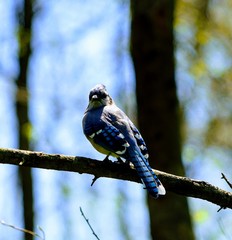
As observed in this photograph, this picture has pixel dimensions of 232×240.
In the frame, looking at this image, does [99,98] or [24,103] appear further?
[24,103]

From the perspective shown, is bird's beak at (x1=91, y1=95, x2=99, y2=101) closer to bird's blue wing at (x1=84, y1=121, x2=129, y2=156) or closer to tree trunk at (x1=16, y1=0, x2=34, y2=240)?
bird's blue wing at (x1=84, y1=121, x2=129, y2=156)

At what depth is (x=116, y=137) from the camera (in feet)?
15.4

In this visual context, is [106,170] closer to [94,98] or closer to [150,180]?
[150,180]

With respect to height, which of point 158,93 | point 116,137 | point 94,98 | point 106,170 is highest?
point 158,93

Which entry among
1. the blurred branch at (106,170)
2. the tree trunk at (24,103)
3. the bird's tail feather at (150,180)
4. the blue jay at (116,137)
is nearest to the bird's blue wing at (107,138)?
the blue jay at (116,137)

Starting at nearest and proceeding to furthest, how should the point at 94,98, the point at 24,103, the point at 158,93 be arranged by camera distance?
the point at 94,98 < the point at 158,93 < the point at 24,103

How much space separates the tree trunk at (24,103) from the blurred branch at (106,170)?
5.11 metres

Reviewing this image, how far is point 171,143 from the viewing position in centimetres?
686

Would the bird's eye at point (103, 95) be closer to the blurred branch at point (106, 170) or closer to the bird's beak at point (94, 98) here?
the bird's beak at point (94, 98)

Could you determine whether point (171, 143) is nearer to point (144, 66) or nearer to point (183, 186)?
point (144, 66)

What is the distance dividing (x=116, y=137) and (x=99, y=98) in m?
1.08


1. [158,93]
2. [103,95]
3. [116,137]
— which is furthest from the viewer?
[158,93]

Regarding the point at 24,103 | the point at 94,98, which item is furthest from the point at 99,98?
the point at 24,103

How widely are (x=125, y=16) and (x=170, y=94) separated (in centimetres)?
164
